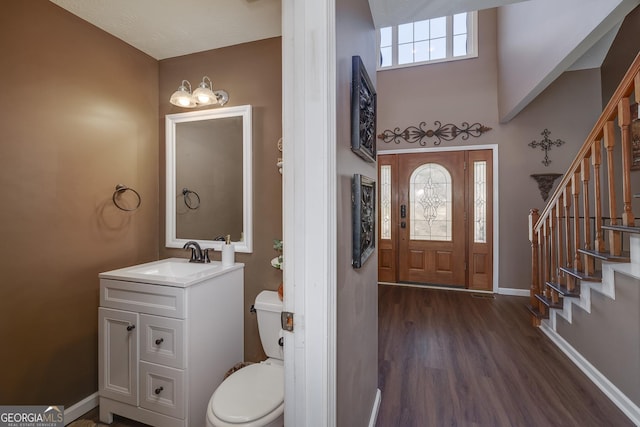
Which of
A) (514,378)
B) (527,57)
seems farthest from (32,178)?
(527,57)

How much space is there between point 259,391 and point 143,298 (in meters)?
0.83

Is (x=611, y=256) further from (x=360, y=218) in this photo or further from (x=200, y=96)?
(x=200, y=96)

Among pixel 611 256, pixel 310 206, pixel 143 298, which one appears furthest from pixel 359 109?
pixel 611 256

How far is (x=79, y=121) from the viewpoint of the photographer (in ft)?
5.66

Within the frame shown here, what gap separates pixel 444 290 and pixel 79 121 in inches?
175

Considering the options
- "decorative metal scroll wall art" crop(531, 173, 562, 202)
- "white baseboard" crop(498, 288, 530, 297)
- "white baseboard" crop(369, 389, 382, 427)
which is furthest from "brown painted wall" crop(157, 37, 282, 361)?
"decorative metal scroll wall art" crop(531, 173, 562, 202)

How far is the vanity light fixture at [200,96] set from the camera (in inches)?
76.4

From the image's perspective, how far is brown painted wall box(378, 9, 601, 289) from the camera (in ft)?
12.0

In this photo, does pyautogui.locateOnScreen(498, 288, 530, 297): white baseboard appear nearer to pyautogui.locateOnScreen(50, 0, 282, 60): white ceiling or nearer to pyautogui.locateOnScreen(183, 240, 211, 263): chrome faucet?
pyautogui.locateOnScreen(183, 240, 211, 263): chrome faucet

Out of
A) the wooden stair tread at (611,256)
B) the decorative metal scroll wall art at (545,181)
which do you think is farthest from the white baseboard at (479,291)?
the wooden stair tread at (611,256)

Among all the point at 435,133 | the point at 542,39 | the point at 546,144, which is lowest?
the point at 546,144

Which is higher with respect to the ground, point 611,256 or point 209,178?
point 209,178

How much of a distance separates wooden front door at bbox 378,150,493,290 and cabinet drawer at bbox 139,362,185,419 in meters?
3.44

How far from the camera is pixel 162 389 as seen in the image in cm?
154
